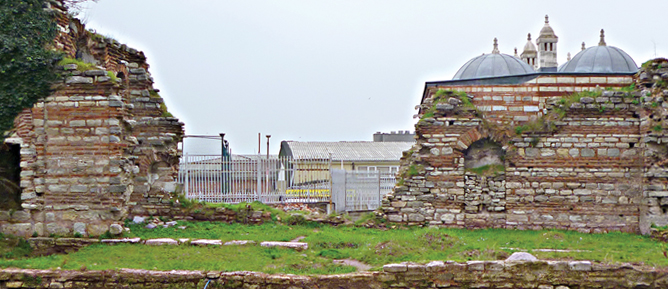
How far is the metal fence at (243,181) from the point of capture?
1616 centimetres

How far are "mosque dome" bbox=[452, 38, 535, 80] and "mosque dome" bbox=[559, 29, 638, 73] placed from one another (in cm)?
168

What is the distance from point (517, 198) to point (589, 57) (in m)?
9.17

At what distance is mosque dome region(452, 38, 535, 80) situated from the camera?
60.9 ft

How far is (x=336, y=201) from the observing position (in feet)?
53.3

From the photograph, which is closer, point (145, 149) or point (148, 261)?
point (148, 261)

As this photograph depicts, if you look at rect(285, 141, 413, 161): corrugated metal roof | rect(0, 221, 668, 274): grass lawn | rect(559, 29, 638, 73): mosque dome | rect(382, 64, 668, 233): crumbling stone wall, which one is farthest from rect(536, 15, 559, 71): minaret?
rect(0, 221, 668, 274): grass lawn

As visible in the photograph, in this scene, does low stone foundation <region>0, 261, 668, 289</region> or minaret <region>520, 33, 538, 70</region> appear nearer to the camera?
low stone foundation <region>0, 261, 668, 289</region>

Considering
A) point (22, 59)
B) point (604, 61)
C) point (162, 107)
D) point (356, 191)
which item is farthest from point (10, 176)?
point (604, 61)

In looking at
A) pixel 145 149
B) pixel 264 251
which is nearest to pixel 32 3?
pixel 145 149

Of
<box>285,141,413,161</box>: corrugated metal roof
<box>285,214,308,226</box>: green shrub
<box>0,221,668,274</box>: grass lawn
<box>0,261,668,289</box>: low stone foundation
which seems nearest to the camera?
<box>0,261,668,289</box>: low stone foundation

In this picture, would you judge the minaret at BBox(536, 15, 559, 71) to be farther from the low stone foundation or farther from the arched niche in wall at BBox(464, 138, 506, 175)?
the low stone foundation

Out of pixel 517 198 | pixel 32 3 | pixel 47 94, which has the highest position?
pixel 32 3

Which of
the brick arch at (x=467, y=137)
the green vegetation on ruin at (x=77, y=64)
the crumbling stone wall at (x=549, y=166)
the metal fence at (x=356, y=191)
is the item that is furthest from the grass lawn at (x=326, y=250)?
the metal fence at (x=356, y=191)

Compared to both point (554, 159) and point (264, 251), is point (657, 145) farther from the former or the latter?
point (264, 251)
